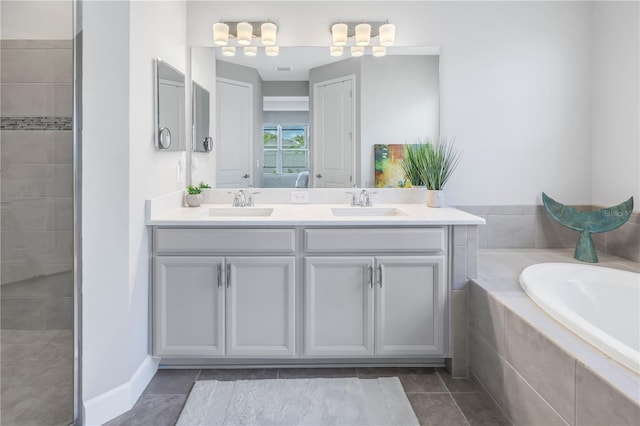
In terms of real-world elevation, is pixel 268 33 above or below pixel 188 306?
above

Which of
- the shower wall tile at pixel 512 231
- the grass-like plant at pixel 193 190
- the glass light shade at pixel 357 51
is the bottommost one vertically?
the shower wall tile at pixel 512 231

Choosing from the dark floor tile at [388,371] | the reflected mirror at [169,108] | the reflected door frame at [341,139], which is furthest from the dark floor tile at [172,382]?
the reflected door frame at [341,139]

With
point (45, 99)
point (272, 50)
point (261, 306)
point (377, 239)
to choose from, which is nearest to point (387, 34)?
point (272, 50)

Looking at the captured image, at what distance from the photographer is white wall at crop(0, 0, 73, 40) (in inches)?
70.3

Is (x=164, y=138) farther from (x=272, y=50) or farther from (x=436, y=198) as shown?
(x=436, y=198)

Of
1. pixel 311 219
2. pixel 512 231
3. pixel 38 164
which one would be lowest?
pixel 512 231

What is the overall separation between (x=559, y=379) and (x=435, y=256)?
0.90 metres

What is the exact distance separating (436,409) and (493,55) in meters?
2.28

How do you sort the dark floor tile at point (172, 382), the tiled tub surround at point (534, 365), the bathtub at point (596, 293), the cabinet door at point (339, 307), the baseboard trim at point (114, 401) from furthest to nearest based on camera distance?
the cabinet door at point (339, 307) → the dark floor tile at point (172, 382) → the bathtub at point (596, 293) → the baseboard trim at point (114, 401) → the tiled tub surround at point (534, 365)

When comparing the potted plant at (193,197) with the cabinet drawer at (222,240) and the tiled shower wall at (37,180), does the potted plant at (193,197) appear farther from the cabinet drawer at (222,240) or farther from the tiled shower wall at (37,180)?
the tiled shower wall at (37,180)

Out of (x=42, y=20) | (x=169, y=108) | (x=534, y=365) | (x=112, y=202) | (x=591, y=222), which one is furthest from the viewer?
(x=591, y=222)

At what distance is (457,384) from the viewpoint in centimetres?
222

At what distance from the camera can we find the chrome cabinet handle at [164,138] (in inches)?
93.3

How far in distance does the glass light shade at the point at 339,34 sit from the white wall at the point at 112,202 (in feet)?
4.13
